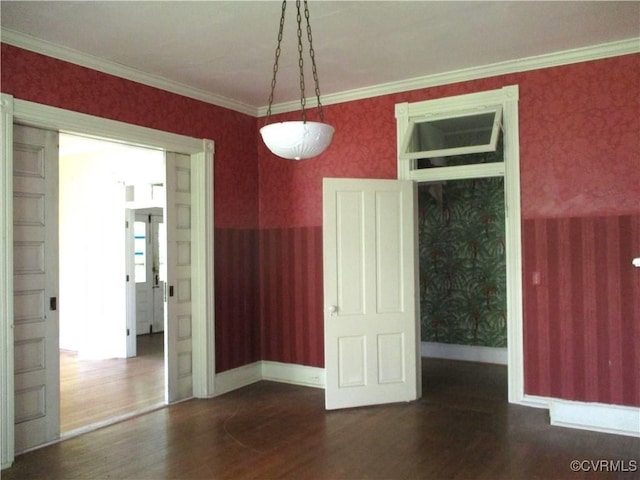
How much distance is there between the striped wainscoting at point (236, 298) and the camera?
5.34 meters

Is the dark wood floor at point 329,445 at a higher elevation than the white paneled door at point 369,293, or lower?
lower

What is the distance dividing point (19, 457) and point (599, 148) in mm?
4924

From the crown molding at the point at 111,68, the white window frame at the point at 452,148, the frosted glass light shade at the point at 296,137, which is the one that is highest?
the crown molding at the point at 111,68

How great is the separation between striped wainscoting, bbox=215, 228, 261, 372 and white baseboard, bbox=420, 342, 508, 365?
Result: 95.2 inches

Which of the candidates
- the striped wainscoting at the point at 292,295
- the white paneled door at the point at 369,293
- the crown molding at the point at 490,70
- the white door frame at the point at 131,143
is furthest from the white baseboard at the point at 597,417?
the white door frame at the point at 131,143

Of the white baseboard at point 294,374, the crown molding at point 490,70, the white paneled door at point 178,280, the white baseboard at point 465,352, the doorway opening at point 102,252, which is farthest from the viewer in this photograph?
the doorway opening at point 102,252

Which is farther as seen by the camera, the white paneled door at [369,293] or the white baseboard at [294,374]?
the white baseboard at [294,374]

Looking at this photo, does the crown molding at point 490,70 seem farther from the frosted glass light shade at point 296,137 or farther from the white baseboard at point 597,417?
the white baseboard at point 597,417

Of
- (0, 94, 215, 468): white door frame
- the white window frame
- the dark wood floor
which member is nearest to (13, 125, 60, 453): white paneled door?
(0, 94, 215, 468): white door frame

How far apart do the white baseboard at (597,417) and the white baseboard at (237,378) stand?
3.00 meters

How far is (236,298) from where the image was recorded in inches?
218

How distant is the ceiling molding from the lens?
12.8ft

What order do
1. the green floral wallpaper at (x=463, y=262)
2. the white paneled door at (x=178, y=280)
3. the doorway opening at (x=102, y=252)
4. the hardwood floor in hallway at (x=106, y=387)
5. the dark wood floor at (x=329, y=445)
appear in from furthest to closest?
1. the doorway opening at (x=102, y=252)
2. the green floral wallpaper at (x=463, y=262)
3. the white paneled door at (x=178, y=280)
4. the hardwood floor in hallway at (x=106, y=387)
5. the dark wood floor at (x=329, y=445)

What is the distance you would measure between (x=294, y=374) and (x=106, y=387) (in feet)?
6.53
